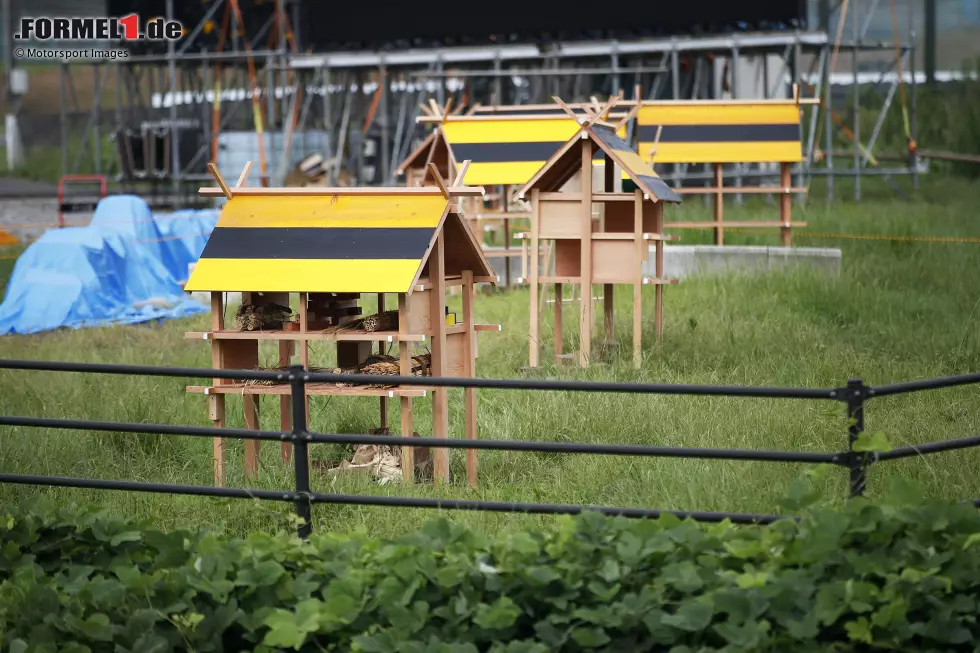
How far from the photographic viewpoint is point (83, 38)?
1428 inches

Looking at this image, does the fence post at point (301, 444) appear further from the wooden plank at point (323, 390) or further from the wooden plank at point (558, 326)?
the wooden plank at point (558, 326)

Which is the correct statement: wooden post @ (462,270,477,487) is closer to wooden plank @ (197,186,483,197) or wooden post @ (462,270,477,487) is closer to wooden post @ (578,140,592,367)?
wooden plank @ (197,186,483,197)

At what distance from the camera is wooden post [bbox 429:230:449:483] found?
25.0 feet

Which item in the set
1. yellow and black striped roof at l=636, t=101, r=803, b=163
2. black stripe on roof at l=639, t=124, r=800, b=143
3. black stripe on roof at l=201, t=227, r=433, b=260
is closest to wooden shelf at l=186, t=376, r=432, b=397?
black stripe on roof at l=201, t=227, r=433, b=260

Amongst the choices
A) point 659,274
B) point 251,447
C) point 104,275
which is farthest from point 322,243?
point 104,275

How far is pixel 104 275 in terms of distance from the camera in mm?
17672

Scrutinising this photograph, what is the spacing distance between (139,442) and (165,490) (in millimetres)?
2784

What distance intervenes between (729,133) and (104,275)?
8.76 m

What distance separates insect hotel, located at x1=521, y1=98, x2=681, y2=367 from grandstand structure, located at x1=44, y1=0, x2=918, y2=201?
47.9ft

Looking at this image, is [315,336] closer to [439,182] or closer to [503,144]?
[439,182]

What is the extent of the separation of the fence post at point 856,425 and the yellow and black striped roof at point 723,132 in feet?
38.8

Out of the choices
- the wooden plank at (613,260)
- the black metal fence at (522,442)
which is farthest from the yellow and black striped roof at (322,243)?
the wooden plank at (613,260)

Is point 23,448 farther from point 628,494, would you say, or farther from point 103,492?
point 628,494

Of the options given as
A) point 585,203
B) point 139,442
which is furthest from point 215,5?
point 139,442
